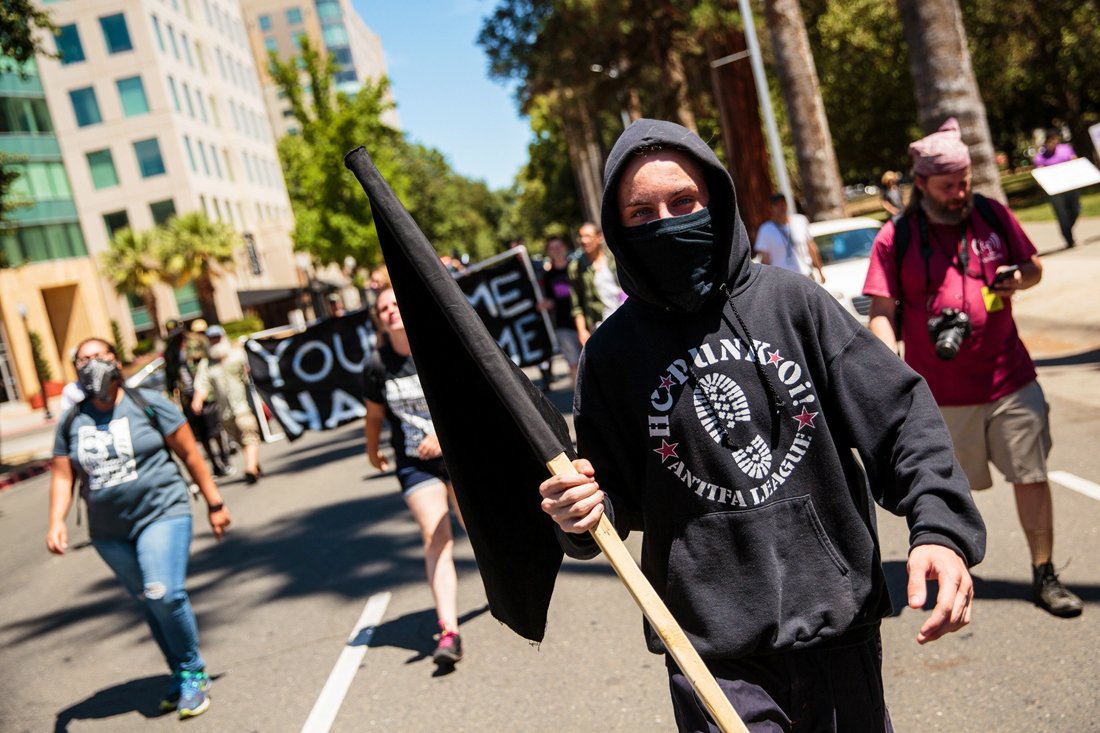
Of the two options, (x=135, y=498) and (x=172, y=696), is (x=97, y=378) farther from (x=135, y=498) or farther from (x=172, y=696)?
(x=172, y=696)

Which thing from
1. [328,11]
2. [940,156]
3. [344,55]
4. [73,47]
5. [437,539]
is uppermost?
[328,11]

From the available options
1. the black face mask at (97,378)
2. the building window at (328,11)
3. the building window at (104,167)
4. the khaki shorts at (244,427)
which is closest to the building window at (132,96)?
the building window at (104,167)

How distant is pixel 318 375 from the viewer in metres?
12.0

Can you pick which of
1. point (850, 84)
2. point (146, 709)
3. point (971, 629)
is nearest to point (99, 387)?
point (146, 709)

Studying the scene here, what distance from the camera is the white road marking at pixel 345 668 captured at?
4.93 meters

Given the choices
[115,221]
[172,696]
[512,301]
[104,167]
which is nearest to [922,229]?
[172,696]

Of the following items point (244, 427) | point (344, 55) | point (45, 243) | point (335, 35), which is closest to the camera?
point (244, 427)

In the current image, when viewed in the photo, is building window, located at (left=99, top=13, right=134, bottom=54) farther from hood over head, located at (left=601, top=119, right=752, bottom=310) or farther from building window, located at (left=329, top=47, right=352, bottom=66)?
building window, located at (left=329, top=47, right=352, bottom=66)

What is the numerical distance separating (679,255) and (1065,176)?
23.0 feet

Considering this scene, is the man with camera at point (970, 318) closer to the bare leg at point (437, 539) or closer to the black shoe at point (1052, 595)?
the black shoe at point (1052, 595)

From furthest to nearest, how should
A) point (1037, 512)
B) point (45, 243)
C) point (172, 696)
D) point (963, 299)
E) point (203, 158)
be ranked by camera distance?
point (203, 158) → point (45, 243) → point (172, 696) → point (1037, 512) → point (963, 299)

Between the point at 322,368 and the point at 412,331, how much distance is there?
32.4ft

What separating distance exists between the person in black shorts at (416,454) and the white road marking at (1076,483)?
11.8 feet

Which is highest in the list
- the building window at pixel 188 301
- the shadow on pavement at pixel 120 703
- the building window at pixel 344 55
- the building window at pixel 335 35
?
the building window at pixel 335 35
